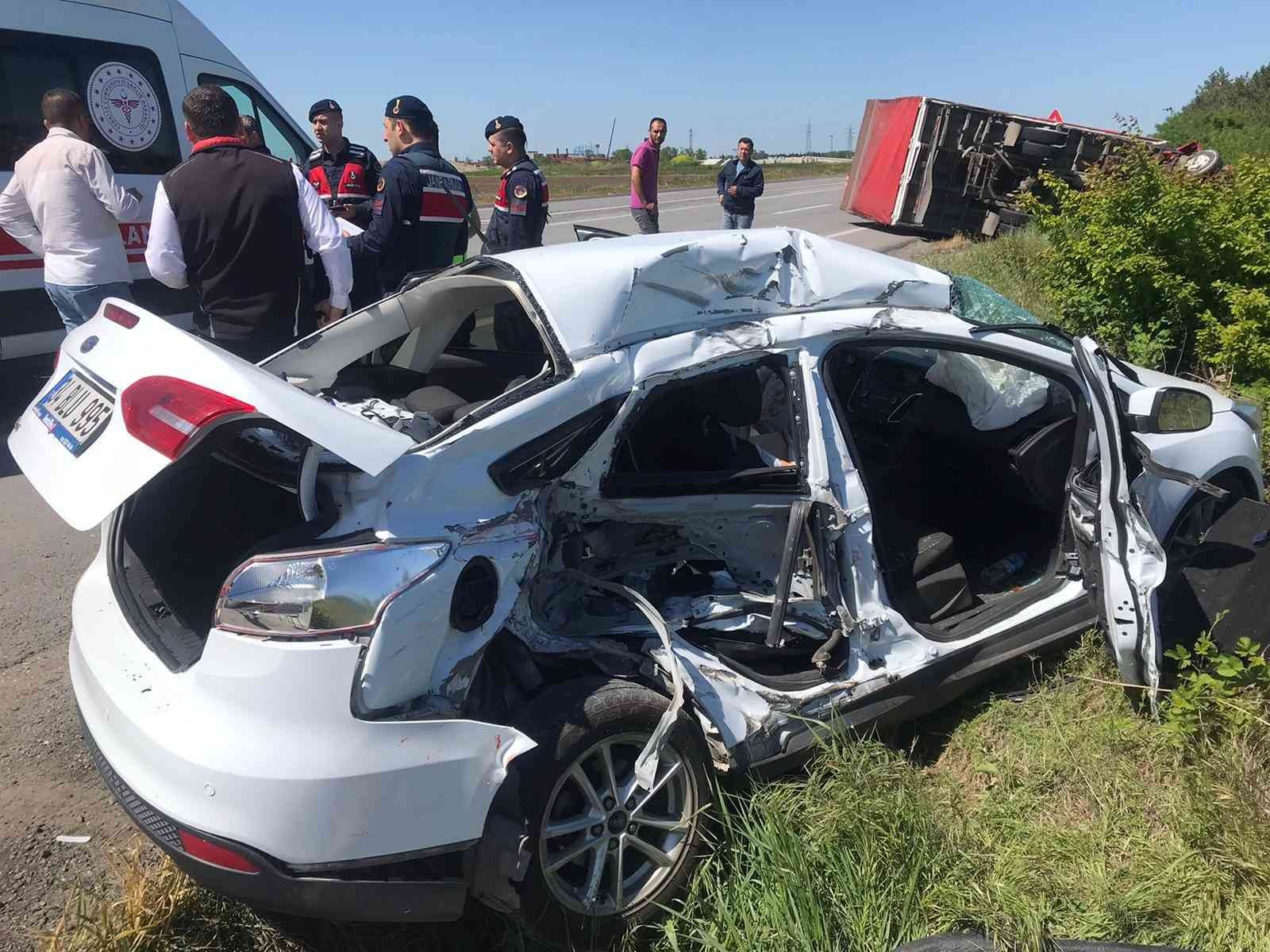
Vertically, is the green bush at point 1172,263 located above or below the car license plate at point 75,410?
below

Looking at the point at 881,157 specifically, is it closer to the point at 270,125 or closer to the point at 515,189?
the point at 515,189

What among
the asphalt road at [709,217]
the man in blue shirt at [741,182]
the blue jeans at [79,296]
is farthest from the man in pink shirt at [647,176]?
the blue jeans at [79,296]

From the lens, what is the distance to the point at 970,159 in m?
13.8

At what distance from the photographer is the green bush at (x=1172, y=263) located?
608 cm

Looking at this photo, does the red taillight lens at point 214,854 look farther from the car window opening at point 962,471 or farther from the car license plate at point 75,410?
the car window opening at point 962,471

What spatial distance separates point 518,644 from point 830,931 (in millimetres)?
1021

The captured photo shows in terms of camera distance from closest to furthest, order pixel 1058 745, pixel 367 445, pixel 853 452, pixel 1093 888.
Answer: pixel 367 445 < pixel 1093 888 < pixel 853 452 < pixel 1058 745

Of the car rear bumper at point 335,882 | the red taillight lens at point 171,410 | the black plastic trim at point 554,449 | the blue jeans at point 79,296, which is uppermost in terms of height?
the red taillight lens at point 171,410

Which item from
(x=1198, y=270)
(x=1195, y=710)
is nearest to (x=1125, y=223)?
(x=1198, y=270)

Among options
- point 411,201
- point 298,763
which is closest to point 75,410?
point 298,763

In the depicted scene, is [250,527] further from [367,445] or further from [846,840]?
[846,840]

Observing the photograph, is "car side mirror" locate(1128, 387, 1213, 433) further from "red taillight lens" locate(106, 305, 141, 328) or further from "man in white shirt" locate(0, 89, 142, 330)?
"man in white shirt" locate(0, 89, 142, 330)

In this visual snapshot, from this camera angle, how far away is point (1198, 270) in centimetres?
657

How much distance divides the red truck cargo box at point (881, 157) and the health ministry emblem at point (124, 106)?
430 inches
